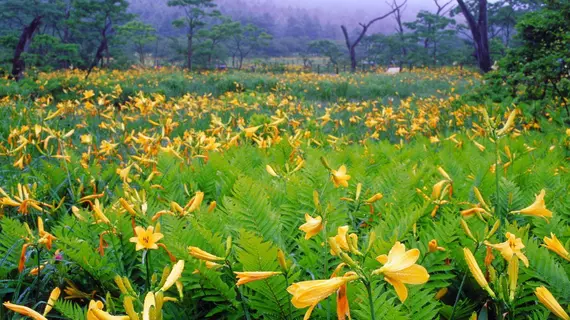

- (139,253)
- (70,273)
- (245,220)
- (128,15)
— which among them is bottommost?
(70,273)

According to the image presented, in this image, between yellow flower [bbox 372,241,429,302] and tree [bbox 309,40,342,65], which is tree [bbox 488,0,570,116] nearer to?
yellow flower [bbox 372,241,429,302]

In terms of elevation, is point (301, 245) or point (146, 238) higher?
point (146, 238)

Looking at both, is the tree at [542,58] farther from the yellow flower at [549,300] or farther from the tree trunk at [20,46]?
the tree trunk at [20,46]

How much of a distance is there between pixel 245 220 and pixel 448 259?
0.52 m

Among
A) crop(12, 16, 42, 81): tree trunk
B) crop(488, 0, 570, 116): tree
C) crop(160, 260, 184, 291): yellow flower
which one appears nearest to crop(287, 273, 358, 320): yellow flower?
crop(160, 260, 184, 291): yellow flower

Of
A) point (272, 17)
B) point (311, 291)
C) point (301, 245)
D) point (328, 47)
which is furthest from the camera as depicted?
point (272, 17)

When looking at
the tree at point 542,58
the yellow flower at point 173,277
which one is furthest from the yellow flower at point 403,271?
the tree at point 542,58

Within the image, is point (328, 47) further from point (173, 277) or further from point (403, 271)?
point (403, 271)

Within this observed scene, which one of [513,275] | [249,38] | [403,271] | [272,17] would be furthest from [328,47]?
[272,17]

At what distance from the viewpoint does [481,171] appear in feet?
5.02

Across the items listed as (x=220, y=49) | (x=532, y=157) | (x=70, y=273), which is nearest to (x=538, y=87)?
(x=532, y=157)

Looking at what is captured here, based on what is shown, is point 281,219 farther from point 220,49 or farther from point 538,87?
point 220,49

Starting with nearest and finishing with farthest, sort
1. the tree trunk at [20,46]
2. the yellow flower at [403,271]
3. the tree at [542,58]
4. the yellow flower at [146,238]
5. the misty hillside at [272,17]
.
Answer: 1. the yellow flower at [403,271]
2. the yellow flower at [146,238]
3. the tree at [542,58]
4. the tree trunk at [20,46]
5. the misty hillside at [272,17]

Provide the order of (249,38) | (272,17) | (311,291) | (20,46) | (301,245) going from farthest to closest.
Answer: (272,17)
(249,38)
(20,46)
(301,245)
(311,291)
